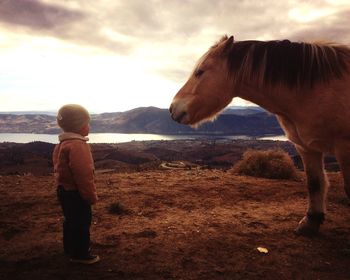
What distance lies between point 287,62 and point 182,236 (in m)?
2.81

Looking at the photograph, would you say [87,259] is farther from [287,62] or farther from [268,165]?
[268,165]

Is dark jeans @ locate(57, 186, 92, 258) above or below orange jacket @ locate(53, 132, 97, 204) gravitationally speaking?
below

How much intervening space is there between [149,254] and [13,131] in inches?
8042

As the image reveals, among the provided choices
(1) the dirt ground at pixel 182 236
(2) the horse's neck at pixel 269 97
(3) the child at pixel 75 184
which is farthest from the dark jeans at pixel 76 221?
(2) the horse's neck at pixel 269 97

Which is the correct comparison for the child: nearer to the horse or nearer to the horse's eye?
the horse

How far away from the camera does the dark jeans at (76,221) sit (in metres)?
3.54

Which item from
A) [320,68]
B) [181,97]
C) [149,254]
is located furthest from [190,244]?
[320,68]

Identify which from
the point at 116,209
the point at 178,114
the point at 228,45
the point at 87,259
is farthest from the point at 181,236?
the point at 228,45

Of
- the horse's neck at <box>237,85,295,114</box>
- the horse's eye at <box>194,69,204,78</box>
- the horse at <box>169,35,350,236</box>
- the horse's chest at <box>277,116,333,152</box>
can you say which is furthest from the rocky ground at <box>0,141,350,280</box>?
the horse's eye at <box>194,69,204,78</box>

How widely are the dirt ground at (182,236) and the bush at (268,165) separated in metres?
2.34

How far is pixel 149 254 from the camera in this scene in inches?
154

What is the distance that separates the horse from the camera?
3.83 m

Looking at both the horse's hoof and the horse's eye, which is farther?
the horse's hoof

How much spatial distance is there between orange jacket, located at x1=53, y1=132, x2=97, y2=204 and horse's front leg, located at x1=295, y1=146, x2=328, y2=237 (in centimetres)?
302
